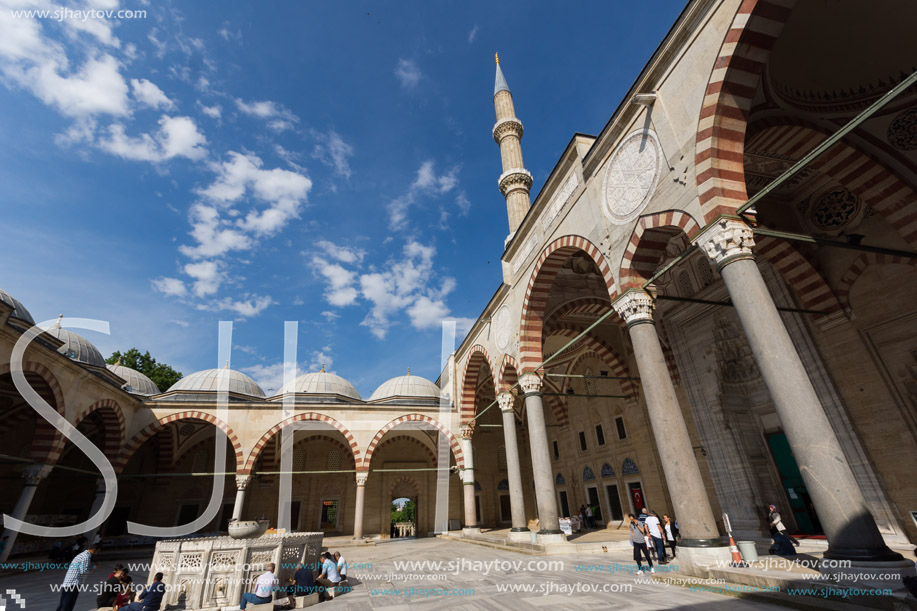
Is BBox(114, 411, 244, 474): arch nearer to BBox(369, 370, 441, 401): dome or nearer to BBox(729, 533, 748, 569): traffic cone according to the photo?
BBox(369, 370, 441, 401): dome

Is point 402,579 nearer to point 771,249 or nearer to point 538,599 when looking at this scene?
point 538,599

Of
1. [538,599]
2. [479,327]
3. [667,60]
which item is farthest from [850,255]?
[479,327]

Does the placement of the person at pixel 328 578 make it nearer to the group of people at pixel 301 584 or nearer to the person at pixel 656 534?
the group of people at pixel 301 584

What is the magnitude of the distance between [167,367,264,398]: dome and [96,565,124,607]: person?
13.1 metres

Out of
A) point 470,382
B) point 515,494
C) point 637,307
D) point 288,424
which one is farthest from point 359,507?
point 637,307

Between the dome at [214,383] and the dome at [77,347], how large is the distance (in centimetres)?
293

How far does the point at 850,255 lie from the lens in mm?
7551

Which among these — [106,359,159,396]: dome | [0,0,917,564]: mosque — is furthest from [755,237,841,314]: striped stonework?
[106,359,159,396]: dome

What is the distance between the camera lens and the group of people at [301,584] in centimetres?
475

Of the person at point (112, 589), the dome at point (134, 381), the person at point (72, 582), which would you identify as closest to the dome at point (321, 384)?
the dome at point (134, 381)

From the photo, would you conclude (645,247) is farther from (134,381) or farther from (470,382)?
(134,381)

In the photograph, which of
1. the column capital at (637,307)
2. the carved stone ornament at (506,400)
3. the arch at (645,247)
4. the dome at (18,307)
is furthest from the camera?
the dome at (18,307)

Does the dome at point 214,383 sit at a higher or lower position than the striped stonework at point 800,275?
higher

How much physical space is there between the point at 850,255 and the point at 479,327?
31.1ft
